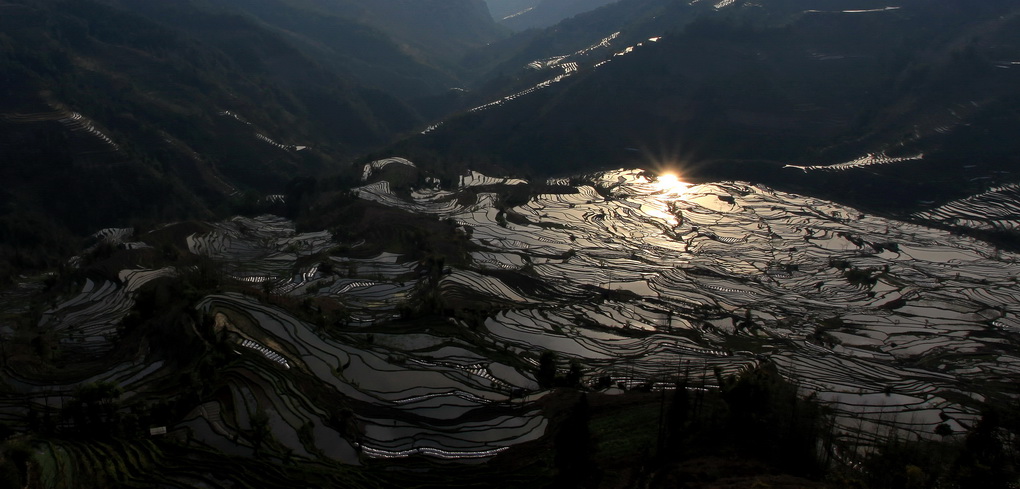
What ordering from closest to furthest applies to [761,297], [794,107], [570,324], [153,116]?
[570,324] → [761,297] → [153,116] → [794,107]

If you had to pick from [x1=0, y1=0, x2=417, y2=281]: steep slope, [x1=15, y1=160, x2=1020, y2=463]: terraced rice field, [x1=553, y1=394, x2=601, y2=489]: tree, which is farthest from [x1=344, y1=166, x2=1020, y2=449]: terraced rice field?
[x1=0, y1=0, x2=417, y2=281]: steep slope

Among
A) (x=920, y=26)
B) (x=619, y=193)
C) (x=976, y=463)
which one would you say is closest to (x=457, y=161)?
(x=619, y=193)

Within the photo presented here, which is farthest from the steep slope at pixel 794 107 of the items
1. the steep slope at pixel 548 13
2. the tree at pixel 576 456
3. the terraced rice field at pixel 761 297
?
A: the steep slope at pixel 548 13

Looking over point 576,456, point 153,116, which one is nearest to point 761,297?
point 576,456

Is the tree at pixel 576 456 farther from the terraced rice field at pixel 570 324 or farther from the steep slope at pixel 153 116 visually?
the steep slope at pixel 153 116

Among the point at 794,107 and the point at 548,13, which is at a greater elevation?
the point at 548,13

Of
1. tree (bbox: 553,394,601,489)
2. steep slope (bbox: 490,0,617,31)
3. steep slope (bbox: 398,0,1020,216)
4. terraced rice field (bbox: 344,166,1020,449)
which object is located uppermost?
steep slope (bbox: 490,0,617,31)

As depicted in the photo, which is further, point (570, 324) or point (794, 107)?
point (794, 107)

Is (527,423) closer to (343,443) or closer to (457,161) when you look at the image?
(343,443)

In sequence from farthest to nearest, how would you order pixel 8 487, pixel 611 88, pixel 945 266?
pixel 611 88
pixel 945 266
pixel 8 487

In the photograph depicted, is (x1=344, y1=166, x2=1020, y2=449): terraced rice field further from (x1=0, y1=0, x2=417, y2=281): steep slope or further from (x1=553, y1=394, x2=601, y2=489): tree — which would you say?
(x1=0, y1=0, x2=417, y2=281): steep slope

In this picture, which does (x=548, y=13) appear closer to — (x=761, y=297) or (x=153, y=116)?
(x=153, y=116)
